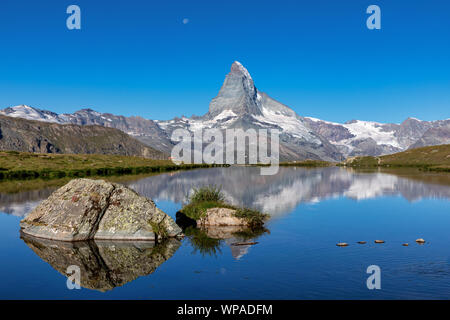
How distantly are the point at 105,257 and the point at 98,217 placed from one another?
261 inches

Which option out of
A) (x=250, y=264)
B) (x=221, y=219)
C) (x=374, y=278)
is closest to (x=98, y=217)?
(x=221, y=219)

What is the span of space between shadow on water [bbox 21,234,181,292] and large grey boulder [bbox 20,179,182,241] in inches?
36.3

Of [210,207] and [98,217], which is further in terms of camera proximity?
[210,207]

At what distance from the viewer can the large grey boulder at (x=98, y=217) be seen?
30.5 m

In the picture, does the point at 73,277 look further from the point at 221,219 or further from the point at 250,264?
the point at 221,219

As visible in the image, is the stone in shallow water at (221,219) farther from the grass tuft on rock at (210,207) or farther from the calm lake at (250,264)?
the calm lake at (250,264)

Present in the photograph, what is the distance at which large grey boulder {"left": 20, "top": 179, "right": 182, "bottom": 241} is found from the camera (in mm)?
30531

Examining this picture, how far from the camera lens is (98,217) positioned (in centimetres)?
3139
